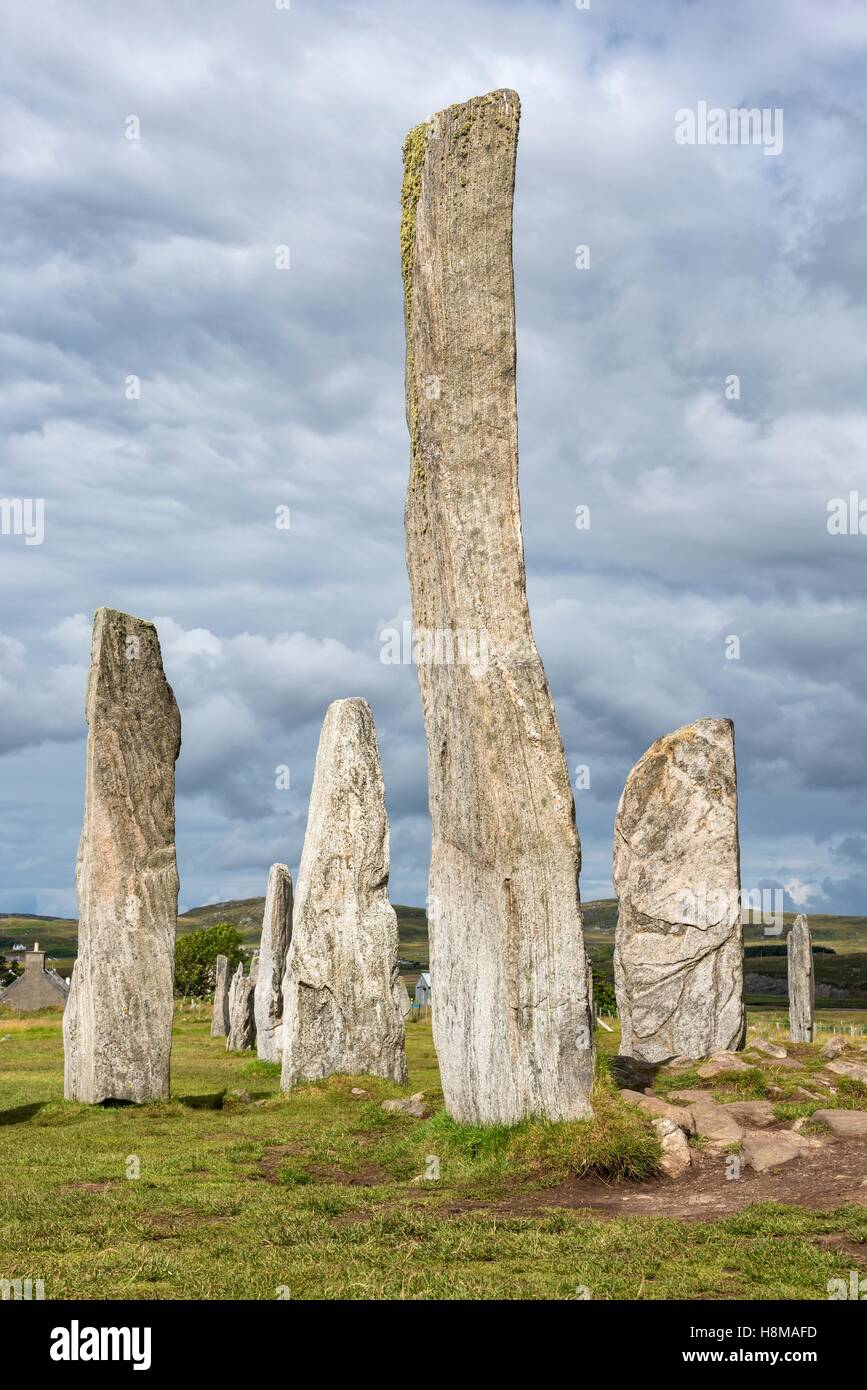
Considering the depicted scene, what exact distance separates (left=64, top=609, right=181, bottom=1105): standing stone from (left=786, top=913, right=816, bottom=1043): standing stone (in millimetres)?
13509

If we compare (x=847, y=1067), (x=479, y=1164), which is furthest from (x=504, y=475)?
(x=847, y=1067)

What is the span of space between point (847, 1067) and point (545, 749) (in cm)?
758

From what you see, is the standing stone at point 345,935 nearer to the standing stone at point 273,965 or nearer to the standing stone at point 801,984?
the standing stone at point 273,965

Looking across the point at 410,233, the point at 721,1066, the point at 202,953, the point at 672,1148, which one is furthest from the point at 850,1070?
the point at 202,953

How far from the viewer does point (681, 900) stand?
61.1 feet

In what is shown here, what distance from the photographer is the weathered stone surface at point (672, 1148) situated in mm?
9812

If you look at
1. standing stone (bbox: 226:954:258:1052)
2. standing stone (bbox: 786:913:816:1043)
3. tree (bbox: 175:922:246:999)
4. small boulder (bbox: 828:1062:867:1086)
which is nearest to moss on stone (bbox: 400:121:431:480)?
small boulder (bbox: 828:1062:867:1086)

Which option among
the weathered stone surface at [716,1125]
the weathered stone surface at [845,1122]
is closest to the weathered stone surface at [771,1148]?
the weathered stone surface at [716,1125]

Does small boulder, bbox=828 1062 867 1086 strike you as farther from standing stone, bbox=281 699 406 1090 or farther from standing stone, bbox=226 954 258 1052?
standing stone, bbox=226 954 258 1052

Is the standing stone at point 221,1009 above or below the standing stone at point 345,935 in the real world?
below

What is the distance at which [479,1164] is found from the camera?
10.2 meters

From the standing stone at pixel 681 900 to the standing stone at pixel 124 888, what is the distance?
6.81 metres

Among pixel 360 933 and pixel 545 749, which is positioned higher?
pixel 545 749
